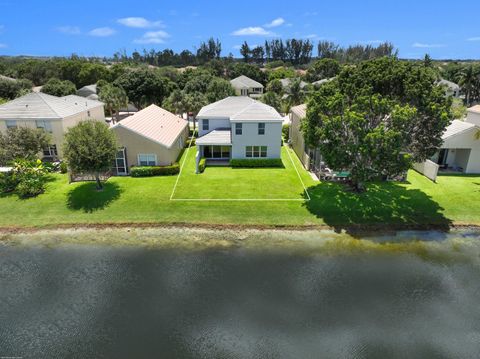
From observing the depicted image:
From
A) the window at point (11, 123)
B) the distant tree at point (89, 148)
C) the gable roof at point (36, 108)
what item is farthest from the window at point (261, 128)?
the window at point (11, 123)

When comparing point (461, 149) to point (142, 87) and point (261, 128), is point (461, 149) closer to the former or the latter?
point (261, 128)

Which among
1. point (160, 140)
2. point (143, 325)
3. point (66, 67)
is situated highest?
point (66, 67)

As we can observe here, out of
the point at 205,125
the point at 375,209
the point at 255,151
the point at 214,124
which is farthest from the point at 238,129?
the point at 375,209

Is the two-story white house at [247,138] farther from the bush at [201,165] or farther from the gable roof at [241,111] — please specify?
the bush at [201,165]

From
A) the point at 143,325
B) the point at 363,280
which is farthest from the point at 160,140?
the point at 363,280

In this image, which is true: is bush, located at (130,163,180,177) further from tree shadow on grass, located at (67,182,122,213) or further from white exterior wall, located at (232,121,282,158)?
white exterior wall, located at (232,121,282,158)

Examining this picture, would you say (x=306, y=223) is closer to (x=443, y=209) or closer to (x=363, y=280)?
(x=363, y=280)
